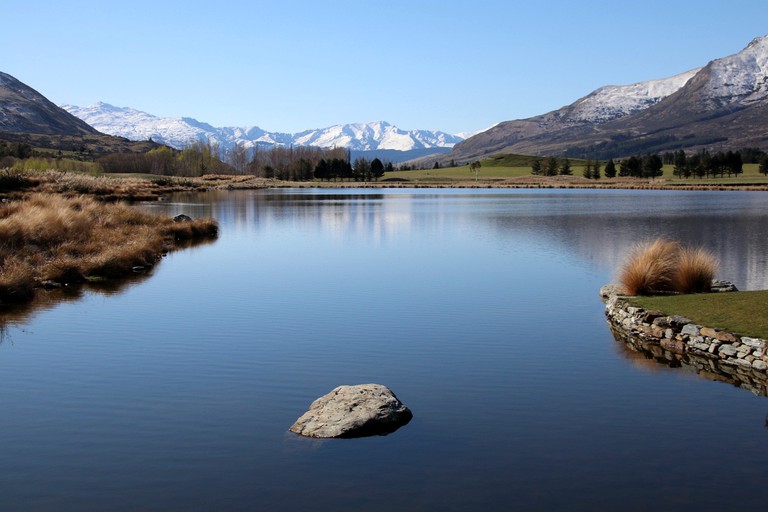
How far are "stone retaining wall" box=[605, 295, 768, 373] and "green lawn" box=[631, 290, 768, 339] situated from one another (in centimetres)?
23

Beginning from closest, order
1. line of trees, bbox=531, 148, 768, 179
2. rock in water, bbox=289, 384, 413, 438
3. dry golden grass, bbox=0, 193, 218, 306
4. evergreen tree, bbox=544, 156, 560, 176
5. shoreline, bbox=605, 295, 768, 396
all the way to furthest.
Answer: rock in water, bbox=289, 384, 413, 438
shoreline, bbox=605, 295, 768, 396
dry golden grass, bbox=0, 193, 218, 306
line of trees, bbox=531, 148, 768, 179
evergreen tree, bbox=544, 156, 560, 176

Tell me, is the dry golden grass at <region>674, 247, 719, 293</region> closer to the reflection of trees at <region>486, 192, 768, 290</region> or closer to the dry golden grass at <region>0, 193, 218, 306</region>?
the reflection of trees at <region>486, 192, 768, 290</region>

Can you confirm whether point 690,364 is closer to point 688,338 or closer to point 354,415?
point 688,338

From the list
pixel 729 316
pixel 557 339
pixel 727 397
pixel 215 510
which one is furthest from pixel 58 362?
pixel 729 316

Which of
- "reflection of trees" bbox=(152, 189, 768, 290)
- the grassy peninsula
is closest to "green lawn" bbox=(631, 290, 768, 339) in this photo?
"reflection of trees" bbox=(152, 189, 768, 290)

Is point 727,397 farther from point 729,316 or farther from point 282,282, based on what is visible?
point 282,282

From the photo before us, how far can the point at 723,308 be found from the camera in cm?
1543

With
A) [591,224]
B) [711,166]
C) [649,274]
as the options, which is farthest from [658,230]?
[711,166]

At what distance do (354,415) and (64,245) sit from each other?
20180 millimetres

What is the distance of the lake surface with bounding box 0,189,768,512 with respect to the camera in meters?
8.39

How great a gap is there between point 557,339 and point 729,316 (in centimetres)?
349

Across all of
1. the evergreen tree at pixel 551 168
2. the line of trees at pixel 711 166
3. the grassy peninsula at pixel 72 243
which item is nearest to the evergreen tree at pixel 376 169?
the evergreen tree at pixel 551 168

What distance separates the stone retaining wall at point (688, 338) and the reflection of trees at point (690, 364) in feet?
0.39

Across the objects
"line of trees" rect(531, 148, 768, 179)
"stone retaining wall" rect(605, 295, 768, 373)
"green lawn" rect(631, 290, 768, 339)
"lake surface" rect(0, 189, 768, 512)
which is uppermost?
"line of trees" rect(531, 148, 768, 179)
